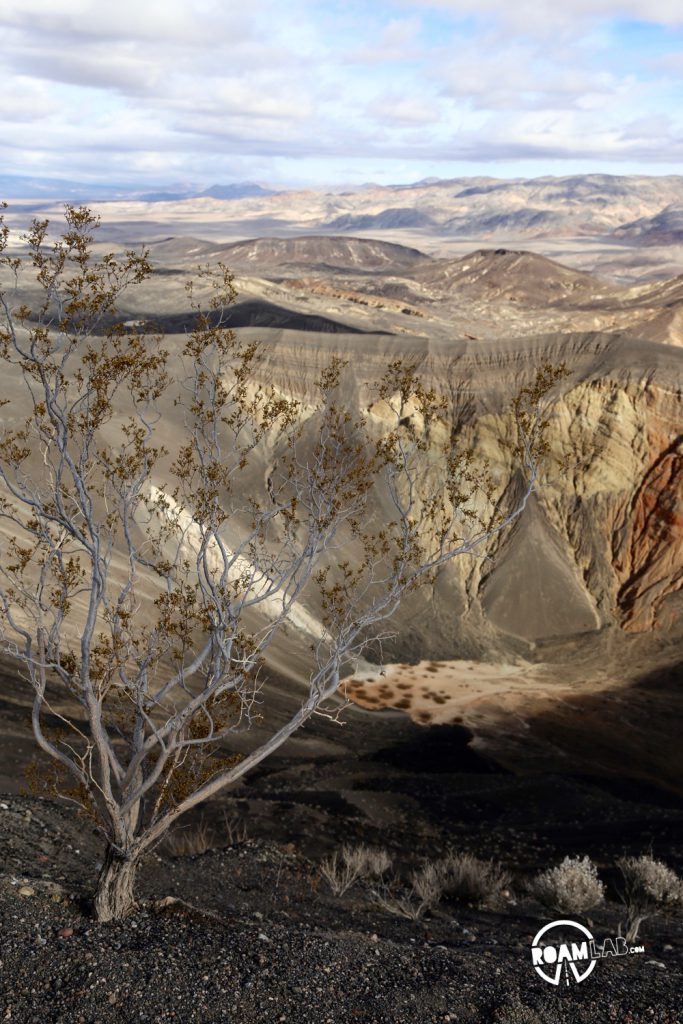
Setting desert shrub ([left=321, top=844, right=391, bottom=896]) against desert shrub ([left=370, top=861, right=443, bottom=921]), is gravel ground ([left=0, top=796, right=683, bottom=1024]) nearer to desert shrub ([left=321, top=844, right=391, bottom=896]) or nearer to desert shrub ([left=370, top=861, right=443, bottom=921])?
desert shrub ([left=370, top=861, right=443, bottom=921])

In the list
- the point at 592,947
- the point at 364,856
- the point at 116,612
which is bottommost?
the point at 364,856

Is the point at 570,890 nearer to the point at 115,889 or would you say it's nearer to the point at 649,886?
the point at 649,886

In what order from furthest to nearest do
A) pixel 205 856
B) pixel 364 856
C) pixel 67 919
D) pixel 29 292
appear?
pixel 29 292
pixel 364 856
pixel 205 856
pixel 67 919

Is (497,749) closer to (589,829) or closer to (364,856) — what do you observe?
(589,829)

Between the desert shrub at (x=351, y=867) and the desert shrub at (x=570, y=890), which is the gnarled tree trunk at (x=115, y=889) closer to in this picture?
the desert shrub at (x=351, y=867)

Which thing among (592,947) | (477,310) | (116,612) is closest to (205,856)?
(116,612)

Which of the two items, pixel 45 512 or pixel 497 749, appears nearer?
pixel 45 512

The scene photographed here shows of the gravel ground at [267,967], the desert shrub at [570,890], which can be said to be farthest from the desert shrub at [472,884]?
the gravel ground at [267,967]
